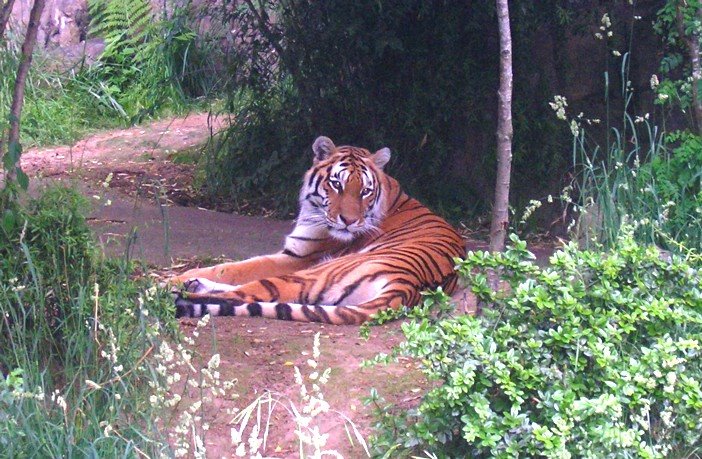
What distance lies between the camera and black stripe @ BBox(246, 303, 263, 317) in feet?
14.8

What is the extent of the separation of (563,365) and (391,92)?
4.46 meters

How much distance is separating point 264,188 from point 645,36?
3119 millimetres

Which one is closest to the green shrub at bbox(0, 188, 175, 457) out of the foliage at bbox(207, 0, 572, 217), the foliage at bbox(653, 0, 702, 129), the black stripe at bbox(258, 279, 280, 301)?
the black stripe at bbox(258, 279, 280, 301)

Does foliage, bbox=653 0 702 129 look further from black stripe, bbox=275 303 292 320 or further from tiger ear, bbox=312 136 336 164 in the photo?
black stripe, bbox=275 303 292 320

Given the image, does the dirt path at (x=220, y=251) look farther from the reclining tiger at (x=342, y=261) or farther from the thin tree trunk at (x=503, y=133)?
the thin tree trunk at (x=503, y=133)

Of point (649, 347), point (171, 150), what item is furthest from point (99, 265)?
point (171, 150)

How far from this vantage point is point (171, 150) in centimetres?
909

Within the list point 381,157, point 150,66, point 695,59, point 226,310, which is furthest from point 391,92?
point 150,66

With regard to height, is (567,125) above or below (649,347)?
above

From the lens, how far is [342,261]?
200 inches

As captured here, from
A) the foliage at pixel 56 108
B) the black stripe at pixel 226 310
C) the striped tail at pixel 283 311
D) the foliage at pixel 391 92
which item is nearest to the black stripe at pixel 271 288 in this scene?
the striped tail at pixel 283 311

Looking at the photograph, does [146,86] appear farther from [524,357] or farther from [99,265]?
[524,357]

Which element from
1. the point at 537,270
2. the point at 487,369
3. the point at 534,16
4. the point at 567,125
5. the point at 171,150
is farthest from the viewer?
the point at 171,150

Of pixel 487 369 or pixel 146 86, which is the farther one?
pixel 146 86
